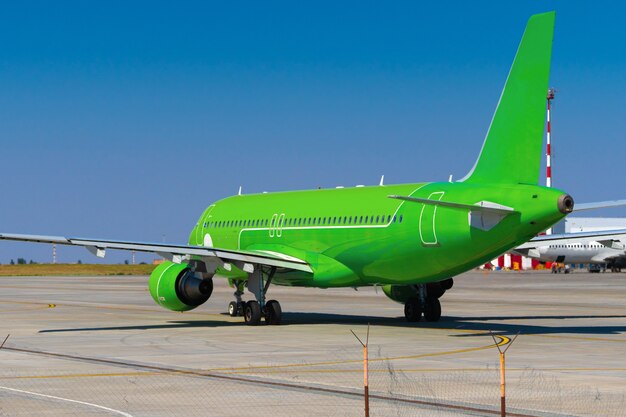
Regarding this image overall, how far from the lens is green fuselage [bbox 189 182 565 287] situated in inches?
1153

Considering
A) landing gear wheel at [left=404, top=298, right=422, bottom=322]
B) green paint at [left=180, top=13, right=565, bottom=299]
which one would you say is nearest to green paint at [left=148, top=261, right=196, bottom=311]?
green paint at [left=180, top=13, right=565, bottom=299]

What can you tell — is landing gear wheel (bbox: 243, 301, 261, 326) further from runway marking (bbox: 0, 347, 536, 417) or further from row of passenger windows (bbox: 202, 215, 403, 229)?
runway marking (bbox: 0, 347, 536, 417)

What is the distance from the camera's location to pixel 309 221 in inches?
1471

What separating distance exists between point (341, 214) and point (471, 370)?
1444 cm

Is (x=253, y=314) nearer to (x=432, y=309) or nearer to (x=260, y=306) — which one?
(x=260, y=306)

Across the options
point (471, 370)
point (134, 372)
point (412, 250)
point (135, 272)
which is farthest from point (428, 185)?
point (135, 272)

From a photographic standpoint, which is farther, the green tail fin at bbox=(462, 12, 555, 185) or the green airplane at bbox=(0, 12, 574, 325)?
the green tail fin at bbox=(462, 12, 555, 185)

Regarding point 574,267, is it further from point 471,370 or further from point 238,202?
point 471,370

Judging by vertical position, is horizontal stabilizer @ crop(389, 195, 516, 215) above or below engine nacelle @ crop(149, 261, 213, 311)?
above

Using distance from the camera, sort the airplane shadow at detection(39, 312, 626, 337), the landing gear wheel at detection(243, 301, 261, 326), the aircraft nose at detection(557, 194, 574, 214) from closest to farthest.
A: the aircraft nose at detection(557, 194, 574, 214), the airplane shadow at detection(39, 312, 626, 337), the landing gear wheel at detection(243, 301, 261, 326)

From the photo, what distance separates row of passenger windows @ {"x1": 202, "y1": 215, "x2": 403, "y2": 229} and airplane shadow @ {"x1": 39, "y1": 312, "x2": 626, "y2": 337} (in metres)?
3.42

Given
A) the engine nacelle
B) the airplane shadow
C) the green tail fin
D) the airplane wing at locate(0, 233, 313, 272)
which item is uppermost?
the green tail fin

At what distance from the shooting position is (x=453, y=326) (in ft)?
115

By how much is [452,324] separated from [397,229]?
5.35 metres
